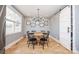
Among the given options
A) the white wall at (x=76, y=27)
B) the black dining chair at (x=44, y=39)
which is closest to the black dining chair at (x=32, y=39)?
the black dining chair at (x=44, y=39)

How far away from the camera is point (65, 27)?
4207 mm

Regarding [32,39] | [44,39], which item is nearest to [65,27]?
[44,39]

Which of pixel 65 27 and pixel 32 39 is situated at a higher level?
pixel 65 27

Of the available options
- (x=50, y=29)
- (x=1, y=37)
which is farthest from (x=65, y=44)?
(x=1, y=37)

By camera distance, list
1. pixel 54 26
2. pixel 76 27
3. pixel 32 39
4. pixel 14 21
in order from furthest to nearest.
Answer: pixel 32 39, pixel 54 26, pixel 14 21, pixel 76 27

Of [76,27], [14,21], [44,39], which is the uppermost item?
[14,21]

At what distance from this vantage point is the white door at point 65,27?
3838mm

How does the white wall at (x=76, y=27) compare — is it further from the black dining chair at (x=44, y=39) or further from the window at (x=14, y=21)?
the window at (x=14, y=21)

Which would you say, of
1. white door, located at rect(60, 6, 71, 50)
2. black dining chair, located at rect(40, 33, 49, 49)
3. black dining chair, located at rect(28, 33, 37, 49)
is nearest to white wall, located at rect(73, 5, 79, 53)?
white door, located at rect(60, 6, 71, 50)

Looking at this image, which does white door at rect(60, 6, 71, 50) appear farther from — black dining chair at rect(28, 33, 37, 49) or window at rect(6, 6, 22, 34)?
window at rect(6, 6, 22, 34)

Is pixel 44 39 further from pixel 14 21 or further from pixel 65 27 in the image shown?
pixel 14 21

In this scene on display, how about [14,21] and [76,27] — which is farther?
[14,21]

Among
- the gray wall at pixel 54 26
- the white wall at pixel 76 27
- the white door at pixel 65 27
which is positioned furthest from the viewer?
the gray wall at pixel 54 26

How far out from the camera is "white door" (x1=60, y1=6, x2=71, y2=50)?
151 inches
